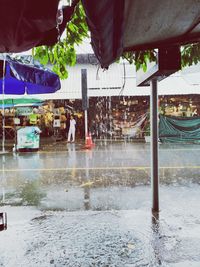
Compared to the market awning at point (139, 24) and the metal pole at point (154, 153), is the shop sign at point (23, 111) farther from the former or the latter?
the market awning at point (139, 24)

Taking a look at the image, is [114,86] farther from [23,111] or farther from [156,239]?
[156,239]

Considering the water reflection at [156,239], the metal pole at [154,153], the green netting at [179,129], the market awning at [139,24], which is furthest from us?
the green netting at [179,129]

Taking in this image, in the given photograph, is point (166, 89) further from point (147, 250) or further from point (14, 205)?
point (147, 250)

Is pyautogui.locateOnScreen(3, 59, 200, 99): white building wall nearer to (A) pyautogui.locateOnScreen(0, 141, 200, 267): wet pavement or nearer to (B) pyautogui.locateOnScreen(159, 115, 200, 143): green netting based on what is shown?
(B) pyautogui.locateOnScreen(159, 115, 200, 143): green netting

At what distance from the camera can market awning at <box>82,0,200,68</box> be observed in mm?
2796

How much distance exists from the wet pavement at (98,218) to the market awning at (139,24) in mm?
2667

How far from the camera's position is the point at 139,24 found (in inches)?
156

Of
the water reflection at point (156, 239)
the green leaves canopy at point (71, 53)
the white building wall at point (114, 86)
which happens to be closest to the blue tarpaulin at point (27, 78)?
the green leaves canopy at point (71, 53)

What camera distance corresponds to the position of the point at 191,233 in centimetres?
520

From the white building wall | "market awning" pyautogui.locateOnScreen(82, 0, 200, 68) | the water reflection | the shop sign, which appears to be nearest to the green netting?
the white building wall

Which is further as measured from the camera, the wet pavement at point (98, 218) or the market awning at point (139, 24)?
the wet pavement at point (98, 218)

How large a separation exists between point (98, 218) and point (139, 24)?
3593mm

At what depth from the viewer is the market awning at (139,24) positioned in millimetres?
2796

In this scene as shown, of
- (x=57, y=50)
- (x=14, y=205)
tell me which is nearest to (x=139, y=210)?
(x=14, y=205)
